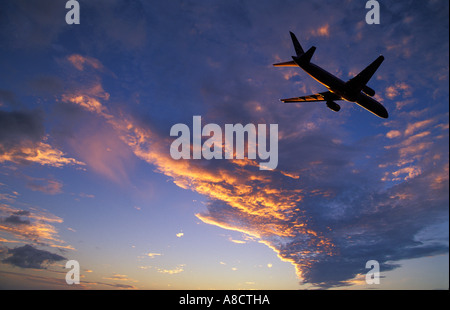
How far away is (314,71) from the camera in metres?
28.6

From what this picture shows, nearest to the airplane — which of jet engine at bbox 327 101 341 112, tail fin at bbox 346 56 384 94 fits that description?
tail fin at bbox 346 56 384 94

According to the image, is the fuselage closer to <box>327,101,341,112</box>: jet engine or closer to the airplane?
the airplane

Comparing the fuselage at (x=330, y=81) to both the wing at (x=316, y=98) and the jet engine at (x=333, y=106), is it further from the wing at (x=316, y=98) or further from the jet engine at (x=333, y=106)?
the wing at (x=316, y=98)

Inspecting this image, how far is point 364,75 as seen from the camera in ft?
88.6

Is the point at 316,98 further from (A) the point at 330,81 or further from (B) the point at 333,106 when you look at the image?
(A) the point at 330,81

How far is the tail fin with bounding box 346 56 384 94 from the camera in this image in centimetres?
2602

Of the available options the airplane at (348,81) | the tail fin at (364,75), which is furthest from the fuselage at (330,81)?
the tail fin at (364,75)

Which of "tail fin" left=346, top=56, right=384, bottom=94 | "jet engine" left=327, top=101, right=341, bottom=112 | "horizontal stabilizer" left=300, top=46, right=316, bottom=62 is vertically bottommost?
"jet engine" left=327, top=101, right=341, bottom=112

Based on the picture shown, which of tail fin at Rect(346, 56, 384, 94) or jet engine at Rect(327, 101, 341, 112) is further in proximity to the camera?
jet engine at Rect(327, 101, 341, 112)

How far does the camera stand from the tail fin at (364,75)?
85.4 feet

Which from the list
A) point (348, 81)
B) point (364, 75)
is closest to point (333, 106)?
point (348, 81)
